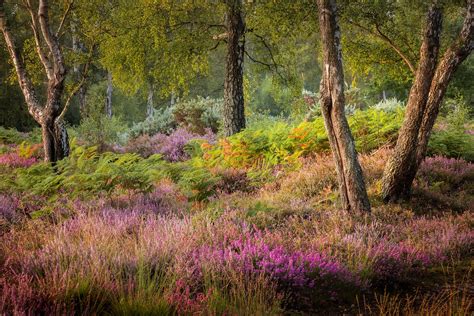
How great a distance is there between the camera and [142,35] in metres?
14.2

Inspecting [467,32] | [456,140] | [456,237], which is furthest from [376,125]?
[456,237]

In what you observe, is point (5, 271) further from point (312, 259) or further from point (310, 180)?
point (310, 180)

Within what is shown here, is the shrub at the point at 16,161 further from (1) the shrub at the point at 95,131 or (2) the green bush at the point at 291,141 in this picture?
(1) the shrub at the point at 95,131

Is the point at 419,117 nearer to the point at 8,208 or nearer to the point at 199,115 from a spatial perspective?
the point at 8,208

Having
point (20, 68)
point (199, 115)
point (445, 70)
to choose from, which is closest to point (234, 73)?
point (20, 68)

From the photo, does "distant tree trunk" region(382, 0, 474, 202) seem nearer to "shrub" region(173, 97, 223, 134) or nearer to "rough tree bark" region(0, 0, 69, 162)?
"rough tree bark" region(0, 0, 69, 162)

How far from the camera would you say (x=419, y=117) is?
8117mm

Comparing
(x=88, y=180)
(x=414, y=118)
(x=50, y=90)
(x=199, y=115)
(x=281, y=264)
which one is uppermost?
(x=50, y=90)

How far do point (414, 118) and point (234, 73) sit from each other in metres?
6.89

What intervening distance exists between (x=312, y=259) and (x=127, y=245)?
1865 mm

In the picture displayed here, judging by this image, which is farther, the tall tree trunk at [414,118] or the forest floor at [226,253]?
A: the tall tree trunk at [414,118]

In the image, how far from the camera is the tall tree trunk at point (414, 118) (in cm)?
812

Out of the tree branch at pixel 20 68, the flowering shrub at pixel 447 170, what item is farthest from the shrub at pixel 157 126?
the flowering shrub at pixel 447 170

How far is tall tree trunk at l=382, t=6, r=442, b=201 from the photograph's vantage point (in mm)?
8125
